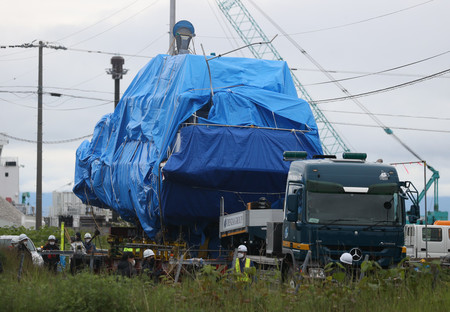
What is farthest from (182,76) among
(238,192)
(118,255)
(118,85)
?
(118,85)

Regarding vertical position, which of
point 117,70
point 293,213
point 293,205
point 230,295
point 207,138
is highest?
point 117,70

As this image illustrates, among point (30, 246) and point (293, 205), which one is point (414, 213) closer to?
point (293, 205)

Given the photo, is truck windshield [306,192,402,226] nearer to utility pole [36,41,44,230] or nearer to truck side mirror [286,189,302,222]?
truck side mirror [286,189,302,222]

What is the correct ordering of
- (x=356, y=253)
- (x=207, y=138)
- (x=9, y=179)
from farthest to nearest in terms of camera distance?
(x=9, y=179) < (x=207, y=138) < (x=356, y=253)

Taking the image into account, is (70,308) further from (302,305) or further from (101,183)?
(101,183)

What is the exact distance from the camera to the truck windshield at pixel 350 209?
16453 mm

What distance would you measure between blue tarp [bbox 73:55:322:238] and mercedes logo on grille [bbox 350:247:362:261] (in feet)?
17.1

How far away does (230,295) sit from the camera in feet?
40.7

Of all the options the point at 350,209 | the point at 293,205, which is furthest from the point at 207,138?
the point at 350,209

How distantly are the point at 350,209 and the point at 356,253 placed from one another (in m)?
0.92

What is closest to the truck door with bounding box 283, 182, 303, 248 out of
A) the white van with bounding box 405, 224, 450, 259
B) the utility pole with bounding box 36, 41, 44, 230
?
the white van with bounding box 405, 224, 450, 259

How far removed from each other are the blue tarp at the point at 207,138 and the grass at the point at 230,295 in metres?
7.87

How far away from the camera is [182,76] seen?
22844 mm

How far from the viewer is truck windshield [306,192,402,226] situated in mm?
16453
